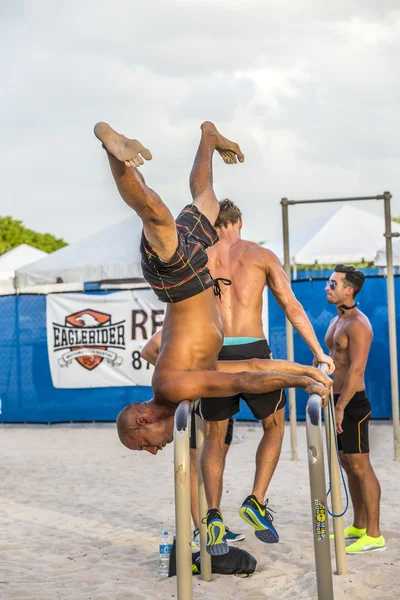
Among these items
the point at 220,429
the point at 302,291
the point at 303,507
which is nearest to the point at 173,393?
the point at 220,429

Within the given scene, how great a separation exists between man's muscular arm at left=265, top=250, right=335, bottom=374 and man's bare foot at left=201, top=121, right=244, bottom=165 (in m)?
0.78

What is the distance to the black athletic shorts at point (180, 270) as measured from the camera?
3.94m

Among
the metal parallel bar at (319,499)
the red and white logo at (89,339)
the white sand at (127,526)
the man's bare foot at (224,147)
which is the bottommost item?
the white sand at (127,526)

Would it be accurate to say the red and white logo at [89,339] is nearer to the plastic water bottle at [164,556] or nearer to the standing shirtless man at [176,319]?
the plastic water bottle at [164,556]

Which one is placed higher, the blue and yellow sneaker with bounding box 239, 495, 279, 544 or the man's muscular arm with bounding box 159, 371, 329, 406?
the man's muscular arm with bounding box 159, 371, 329, 406

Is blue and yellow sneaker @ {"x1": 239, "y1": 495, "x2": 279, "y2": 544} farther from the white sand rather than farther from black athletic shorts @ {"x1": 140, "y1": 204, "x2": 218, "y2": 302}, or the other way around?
black athletic shorts @ {"x1": 140, "y1": 204, "x2": 218, "y2": 302}

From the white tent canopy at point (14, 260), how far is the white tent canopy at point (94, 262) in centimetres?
514

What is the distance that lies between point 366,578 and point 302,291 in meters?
6.91

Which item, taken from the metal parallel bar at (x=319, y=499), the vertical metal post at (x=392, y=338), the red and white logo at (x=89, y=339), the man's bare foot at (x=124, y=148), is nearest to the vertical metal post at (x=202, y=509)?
the metal parallel bar at (x=319, y=499)

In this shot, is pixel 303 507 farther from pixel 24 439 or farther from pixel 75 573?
pixel 24 439

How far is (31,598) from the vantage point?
488 cm

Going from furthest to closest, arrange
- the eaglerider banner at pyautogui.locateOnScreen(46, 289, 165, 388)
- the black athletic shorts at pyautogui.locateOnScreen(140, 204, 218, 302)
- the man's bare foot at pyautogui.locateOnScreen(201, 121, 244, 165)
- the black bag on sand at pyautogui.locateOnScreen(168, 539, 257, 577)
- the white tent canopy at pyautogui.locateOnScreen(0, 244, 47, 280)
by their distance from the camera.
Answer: the white tent canopy at pyautogui.locateOnScreen(0, 244, 47, 280), the eaglerider banner at pyautogui.locateOnScreen(46, 289, 165, 388), the black bag on sand at pyautogui.locateOnScreen(168, 539, 257, 577), the man's bare foot at pyautogui.locateOnScreen(201, 121, 244, 165), the black athletic shorts at pyautogui.locateOnScreen(140, 204, 218, 302)

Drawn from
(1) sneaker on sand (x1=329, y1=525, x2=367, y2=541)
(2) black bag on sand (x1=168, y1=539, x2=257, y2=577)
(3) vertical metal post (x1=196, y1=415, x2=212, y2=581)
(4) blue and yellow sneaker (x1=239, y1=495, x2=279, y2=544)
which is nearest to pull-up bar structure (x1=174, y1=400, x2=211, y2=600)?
(4) blue and yellow sneaker (x1=239, y1=495, x2=279, y2=544)

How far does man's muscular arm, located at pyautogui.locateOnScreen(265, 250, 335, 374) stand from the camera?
5098 millimetres
